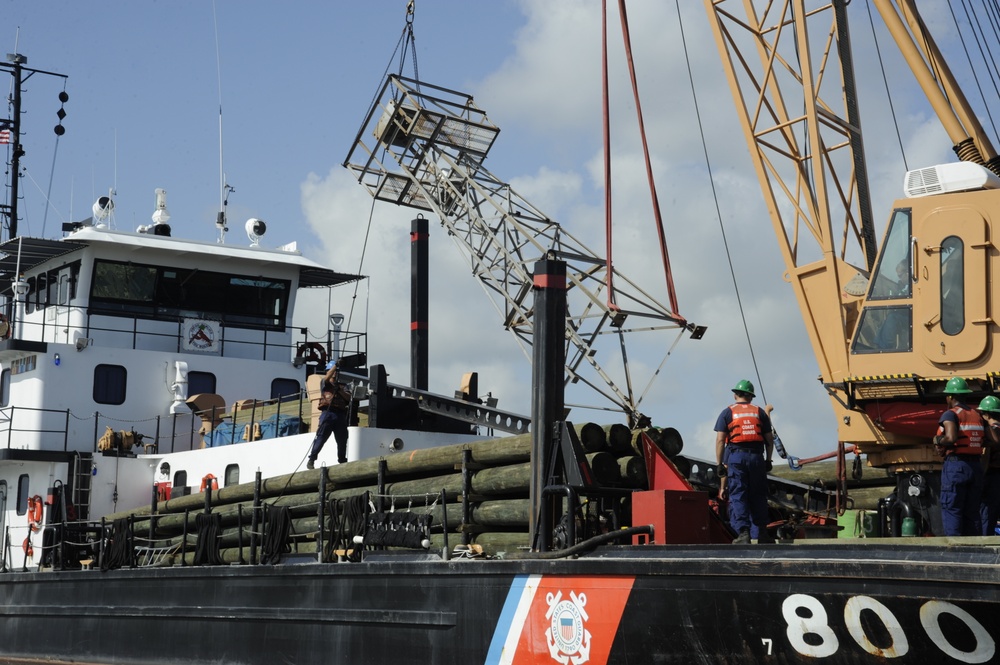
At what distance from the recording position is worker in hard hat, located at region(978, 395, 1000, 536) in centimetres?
838

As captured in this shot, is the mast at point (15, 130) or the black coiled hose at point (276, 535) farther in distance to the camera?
the mast at point (15, 130)

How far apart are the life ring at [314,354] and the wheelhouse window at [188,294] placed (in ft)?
2.60

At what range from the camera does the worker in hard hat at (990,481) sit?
8.38 metres

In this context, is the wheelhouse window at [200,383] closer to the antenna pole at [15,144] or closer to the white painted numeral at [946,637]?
the antenna pole at [15,144]

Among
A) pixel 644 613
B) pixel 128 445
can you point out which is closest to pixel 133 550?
pixel 128 445

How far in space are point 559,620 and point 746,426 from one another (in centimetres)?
184

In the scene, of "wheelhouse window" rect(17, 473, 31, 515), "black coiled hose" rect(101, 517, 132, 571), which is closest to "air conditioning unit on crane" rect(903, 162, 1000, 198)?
"black coiled hose" rect(101, 517, 132, 571)

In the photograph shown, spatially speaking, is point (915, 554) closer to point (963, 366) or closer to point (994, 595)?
point (994, 595)

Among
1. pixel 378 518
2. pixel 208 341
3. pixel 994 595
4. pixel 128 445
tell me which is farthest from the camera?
pixel 208 341

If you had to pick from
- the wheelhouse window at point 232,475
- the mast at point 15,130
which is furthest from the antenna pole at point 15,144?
the wheelhouse window at point 232,475

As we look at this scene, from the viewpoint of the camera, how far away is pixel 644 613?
299 inches

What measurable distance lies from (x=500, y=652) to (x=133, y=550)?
6.21 m

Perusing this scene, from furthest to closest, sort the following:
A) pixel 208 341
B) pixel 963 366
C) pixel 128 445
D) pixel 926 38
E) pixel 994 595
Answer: pixel 208 341
pixel 128 445
pixel 926 38
pixel 963 366
pixel 994 595

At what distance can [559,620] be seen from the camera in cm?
811
